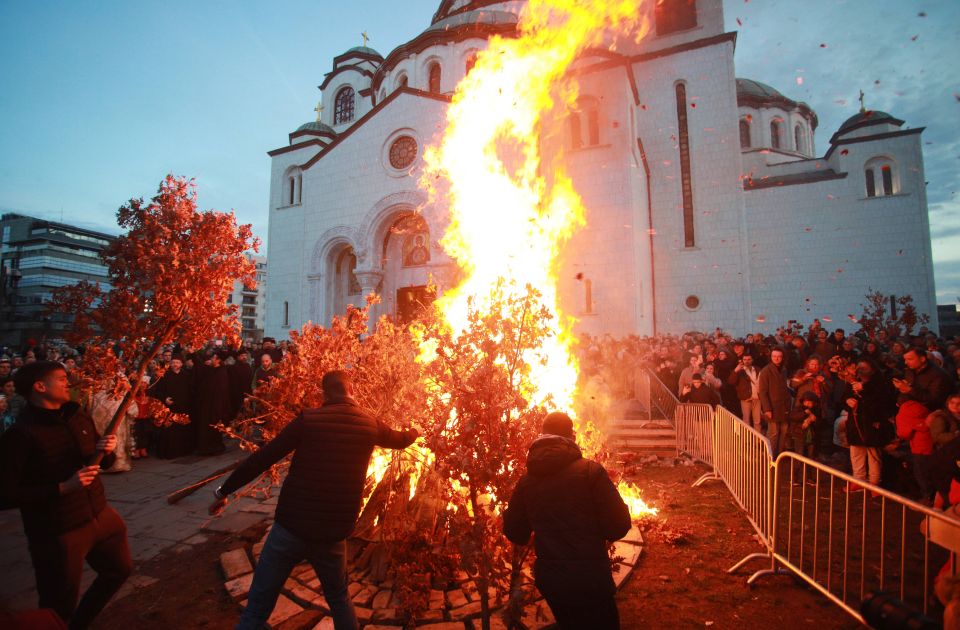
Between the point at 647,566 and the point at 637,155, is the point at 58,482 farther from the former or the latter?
the point at 637,155

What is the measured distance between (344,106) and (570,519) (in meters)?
34.5

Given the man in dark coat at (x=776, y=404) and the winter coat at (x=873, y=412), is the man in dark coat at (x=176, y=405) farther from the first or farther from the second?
the winter coat at (x=873, y=412)

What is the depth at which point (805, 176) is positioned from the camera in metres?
23.4

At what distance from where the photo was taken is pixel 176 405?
998 centimetres

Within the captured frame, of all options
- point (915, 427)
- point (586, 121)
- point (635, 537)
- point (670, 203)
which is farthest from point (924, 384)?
point (670, 203)

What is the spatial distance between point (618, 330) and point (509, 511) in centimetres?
1486

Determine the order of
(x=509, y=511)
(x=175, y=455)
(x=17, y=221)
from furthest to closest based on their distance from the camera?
(x=17, y=221) < (x=175, y=455) < (x=509, y=511)

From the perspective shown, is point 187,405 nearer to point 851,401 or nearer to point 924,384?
point 851,401

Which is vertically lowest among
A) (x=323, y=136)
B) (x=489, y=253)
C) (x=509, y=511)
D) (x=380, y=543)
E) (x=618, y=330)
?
(x=380, y=543)

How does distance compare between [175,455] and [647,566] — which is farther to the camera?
[175,455]

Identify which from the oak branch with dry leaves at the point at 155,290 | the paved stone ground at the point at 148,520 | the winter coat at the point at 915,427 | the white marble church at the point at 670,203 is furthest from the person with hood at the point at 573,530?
the white marble church at the point at 670,203

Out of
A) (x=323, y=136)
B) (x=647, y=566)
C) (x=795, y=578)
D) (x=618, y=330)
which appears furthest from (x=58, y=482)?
(x=323, y=136)

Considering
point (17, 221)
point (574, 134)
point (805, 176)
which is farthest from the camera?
point (17, 221)

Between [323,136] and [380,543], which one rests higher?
[323,136]
